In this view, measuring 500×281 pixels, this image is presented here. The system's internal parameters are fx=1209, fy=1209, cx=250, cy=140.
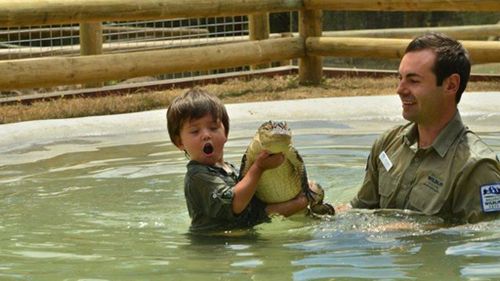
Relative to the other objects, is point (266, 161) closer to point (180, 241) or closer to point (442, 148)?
point (180, 241)

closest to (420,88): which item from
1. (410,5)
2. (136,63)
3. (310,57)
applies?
(136,63)

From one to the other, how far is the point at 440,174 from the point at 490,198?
228mm

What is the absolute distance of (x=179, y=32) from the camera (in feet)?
44.4

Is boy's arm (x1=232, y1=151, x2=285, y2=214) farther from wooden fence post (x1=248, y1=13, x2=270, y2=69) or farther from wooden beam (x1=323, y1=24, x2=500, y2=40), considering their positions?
wooden beam (x1=323, y1=24, x2=500, y2=40)

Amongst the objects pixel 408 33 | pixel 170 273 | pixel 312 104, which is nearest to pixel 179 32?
pixel 408 33

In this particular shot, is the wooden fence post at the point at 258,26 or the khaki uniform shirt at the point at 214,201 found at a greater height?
the wooden fence post at the point at 258,26

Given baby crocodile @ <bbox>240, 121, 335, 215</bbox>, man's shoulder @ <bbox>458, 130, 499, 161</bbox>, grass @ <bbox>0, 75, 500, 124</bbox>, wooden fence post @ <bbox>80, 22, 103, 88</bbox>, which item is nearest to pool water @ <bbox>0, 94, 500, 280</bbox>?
baby crocodile @ <bbox>240, 121, 335, 215</bbox>

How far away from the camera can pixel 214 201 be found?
4617 mm

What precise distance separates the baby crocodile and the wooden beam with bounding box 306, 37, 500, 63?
18.4ft

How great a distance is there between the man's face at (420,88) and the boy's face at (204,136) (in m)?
0.72

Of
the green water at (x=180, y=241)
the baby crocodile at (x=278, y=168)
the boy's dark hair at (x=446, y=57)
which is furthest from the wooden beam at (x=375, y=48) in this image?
the baby crocodile at (x=278, y=168)

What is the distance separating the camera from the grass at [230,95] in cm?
970

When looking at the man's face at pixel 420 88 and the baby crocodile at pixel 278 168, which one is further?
the man's face at pixel 420 88

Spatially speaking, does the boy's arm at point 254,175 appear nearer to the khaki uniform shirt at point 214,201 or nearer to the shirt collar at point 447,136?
the khaki uniform shirt at point 214,201
